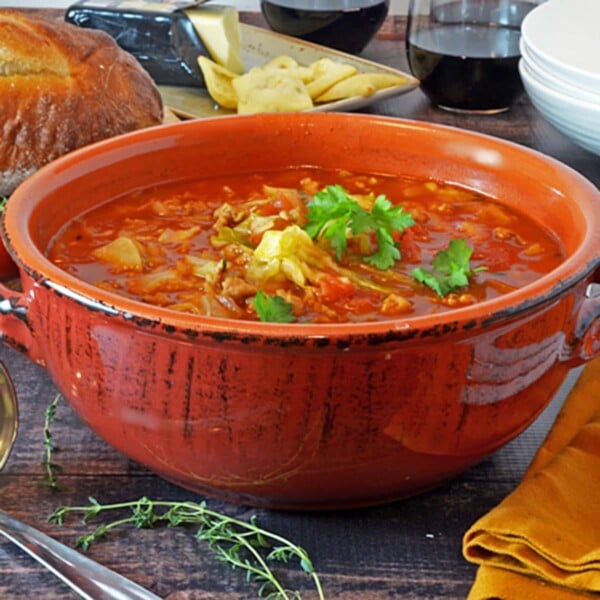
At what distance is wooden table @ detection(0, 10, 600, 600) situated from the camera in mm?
1227

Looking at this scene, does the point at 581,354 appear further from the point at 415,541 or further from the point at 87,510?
the point at 87,510

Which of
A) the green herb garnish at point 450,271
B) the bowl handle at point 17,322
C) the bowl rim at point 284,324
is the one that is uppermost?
the bowl rim at point 284,324

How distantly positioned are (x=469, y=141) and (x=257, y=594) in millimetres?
769

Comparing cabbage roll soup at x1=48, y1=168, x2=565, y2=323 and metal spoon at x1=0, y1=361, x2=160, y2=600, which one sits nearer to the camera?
metal spoon at x1=0, y1=361, x2=160, y2=600

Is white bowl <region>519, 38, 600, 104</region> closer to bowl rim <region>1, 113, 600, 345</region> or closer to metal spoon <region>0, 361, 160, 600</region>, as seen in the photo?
bowl rim <region>1, 113, 600, 345</region>

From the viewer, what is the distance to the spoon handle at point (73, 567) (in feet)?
3.87

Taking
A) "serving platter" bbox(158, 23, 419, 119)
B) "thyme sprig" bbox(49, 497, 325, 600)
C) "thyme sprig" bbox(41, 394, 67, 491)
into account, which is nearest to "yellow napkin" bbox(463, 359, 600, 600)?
"thyme sprig" bbox(49, 497, 325, 600)

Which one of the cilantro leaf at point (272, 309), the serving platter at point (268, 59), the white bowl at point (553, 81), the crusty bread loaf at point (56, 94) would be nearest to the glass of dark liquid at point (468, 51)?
the serving platter at point (268, 59)

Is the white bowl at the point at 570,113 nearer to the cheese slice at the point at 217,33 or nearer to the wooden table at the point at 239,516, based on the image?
the cheese slice at the point at 217,33

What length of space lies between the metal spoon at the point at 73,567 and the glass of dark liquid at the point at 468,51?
5.77 ft

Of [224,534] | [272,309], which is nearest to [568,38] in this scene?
[272,309]

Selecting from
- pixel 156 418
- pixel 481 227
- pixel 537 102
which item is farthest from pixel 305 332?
pixel 537 102

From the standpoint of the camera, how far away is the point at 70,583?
46.9 inches

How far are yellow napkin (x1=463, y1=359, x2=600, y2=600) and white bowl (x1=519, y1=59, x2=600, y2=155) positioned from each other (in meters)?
1.04
